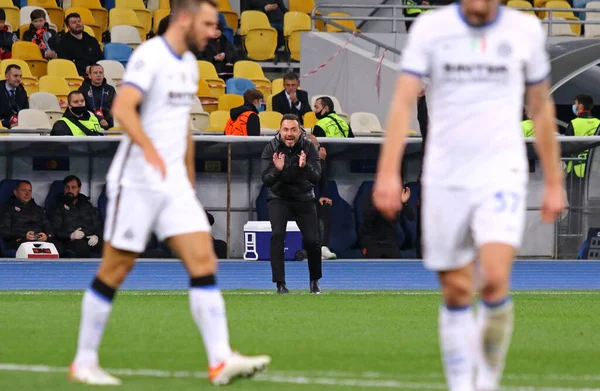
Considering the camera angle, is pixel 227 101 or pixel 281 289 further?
pixel 227 101

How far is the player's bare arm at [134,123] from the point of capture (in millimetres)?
6980

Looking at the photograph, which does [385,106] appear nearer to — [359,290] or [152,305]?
[359,290]

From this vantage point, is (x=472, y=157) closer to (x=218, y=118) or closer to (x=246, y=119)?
(x=246, y=119)

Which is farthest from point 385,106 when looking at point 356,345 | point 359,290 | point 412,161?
point 356,345

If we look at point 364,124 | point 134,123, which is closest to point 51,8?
point 364,124

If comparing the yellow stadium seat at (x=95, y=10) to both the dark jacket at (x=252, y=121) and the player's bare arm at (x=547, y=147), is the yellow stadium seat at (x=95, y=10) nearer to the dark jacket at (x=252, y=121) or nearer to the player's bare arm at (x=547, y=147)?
the dark jacket at (x=252, y=121)

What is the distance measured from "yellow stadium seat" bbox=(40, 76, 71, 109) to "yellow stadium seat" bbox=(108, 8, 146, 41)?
10.0 feet

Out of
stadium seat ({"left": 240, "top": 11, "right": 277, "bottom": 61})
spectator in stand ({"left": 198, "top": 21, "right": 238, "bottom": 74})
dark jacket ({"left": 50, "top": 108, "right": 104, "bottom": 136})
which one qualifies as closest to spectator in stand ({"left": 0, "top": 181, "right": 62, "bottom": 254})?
dark jacket ({"left": 50, "top": 108, "right": 104, "bottom": 136})

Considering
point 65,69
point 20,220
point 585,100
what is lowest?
point 20,220

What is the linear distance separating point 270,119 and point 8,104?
4454mm

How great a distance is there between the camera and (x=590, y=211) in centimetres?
2070

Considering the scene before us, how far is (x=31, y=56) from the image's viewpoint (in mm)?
24328

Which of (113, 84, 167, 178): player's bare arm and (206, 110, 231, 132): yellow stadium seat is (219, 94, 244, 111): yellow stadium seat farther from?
(113, 84, 167, 178): player's bare arm

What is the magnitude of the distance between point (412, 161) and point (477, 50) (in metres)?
14.9
